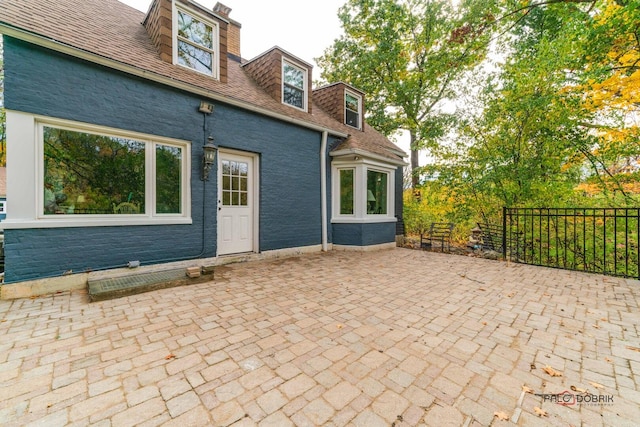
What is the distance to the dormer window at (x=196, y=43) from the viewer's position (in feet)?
18.1

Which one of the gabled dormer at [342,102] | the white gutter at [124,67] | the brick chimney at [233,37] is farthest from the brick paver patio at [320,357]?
the brick chimney at [233,37]

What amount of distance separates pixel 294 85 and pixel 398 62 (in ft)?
26.1

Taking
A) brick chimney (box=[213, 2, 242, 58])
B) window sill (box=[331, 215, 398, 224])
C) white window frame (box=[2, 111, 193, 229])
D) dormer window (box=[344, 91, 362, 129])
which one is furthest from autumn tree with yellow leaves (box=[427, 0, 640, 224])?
white window frame (box=[2, 111, 193, 229])

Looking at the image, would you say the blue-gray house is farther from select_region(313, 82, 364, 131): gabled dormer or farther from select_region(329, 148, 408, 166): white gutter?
select_region(313, 82, 364, 131): gabled dormer

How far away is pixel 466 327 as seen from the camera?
9.65 feet

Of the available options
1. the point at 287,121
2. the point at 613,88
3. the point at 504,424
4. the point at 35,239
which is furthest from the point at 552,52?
the point at 35,239

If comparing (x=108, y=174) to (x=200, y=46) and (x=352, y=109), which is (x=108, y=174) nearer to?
(x=200, y=46)

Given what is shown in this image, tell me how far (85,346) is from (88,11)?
6.45 metres

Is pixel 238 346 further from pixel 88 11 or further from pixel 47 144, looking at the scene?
pixel 88 11

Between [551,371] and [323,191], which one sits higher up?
[323,191]

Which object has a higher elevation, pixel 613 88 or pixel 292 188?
pixel 613 88

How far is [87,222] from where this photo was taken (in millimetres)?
4082

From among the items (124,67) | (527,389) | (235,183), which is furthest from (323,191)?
(527,389)

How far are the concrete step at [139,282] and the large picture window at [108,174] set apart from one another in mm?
1122
